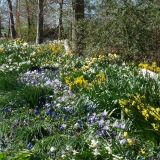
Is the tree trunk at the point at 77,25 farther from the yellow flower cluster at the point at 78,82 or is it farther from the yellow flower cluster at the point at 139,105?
the yellow flower cluster at the point at 139,105

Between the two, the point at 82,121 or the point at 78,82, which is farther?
the point at 78,82

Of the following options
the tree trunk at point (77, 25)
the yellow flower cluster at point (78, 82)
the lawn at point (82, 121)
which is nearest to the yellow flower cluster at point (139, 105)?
the lawn at point (82, 121)

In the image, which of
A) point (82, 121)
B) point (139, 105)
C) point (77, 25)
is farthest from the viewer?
point (77, 25)

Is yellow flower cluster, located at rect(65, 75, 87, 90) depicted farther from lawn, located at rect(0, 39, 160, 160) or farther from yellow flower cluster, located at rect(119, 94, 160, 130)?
yellow flower cluster, located at rect(119, 94, 160, 130)

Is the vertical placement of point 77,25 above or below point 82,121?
above

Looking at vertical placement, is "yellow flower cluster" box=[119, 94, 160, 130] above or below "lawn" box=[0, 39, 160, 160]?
above

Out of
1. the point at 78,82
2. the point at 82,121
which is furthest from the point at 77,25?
the point at 82,121

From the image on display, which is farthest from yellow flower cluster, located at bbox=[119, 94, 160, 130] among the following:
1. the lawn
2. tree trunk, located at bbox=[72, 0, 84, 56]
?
tree trunk, located at bbox=[72, 0, 84, 56]

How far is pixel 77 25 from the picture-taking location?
30.9 feet

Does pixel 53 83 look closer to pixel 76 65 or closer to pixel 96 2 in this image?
pixel 76 65

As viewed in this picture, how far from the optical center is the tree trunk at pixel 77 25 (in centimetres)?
935

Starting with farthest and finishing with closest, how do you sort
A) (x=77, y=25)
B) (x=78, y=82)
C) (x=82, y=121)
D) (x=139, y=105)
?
1. (x=77, y=25)
2. (x=78, y=82)
3. (x=82, y=121)
4. (x=139, y=105)

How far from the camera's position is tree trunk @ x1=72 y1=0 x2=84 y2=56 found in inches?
368

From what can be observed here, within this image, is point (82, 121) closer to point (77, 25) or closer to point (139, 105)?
point (139, 105)
